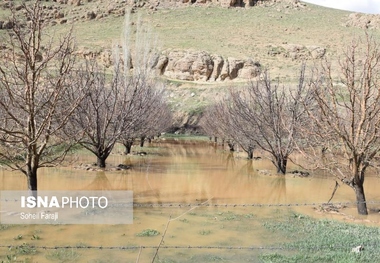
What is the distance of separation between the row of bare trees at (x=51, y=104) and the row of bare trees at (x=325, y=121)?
20.1 ft

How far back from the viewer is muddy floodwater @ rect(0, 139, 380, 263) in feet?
24.0

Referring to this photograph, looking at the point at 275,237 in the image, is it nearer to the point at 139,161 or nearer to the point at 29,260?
the point at 29,260

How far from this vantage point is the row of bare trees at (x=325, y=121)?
35.8ft

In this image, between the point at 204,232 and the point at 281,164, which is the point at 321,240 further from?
the point at 281,164

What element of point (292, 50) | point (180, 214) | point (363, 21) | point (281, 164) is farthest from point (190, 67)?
point (180, 214)

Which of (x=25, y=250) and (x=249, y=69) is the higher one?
(x=25, y=250)

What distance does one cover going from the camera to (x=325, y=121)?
1216cm

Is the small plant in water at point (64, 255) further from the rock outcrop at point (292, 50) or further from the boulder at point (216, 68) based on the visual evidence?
the rock outcrop at point (292, 50)

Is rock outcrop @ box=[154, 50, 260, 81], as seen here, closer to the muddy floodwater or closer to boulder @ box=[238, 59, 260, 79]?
boulder @ box=[238, 59, 260, 79]

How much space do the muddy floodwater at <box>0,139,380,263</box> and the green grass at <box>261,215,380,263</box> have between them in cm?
38

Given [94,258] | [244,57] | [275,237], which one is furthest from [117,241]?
[244,57]

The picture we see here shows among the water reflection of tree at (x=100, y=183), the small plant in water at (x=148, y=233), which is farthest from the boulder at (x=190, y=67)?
the small plant in water at (x=148, y=233)

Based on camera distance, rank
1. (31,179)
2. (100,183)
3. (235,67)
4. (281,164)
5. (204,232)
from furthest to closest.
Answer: (235,67) → (281,164) → (100,183) → (31,179) → (204,232)

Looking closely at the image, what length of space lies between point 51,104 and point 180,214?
14.3 feet
